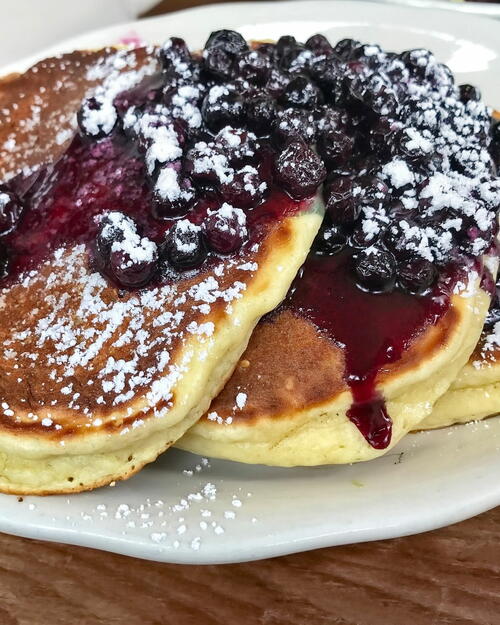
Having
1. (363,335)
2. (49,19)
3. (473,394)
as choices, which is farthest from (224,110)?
(49,19)

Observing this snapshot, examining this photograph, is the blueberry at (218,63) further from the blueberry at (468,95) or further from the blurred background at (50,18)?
the blurred background at (50,18)

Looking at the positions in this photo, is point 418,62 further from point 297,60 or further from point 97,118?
point 97,118

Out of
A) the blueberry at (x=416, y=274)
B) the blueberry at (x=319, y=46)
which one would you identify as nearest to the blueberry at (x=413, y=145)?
the blueberry at (x=416, y=274)

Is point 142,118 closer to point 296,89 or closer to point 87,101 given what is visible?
point 87,101

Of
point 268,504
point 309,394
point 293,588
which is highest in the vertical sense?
point 309,394

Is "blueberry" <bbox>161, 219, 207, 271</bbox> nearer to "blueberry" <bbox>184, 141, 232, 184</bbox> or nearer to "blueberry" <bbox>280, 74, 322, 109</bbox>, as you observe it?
"blueberry" <bbox>184, 141, 232, 184</bbox>

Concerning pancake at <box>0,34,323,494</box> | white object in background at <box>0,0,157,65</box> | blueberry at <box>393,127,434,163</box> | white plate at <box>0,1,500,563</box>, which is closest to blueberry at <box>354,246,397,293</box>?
pancake at <box>0,34,323,494</box>
